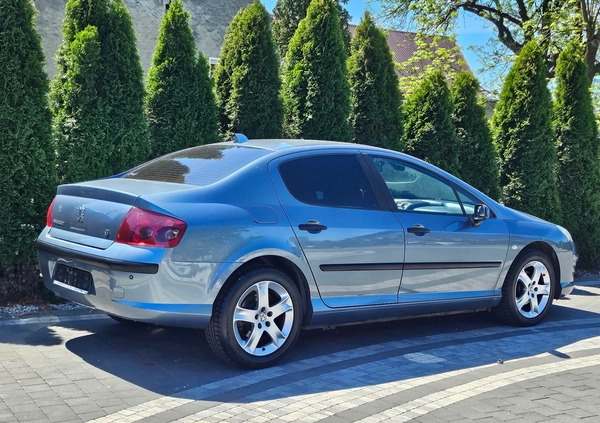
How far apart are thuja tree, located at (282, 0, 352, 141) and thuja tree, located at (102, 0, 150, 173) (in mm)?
2303

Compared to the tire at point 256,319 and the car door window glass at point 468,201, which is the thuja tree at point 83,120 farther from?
the car door window glass at point 468,201

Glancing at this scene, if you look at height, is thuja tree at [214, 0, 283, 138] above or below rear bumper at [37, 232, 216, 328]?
above

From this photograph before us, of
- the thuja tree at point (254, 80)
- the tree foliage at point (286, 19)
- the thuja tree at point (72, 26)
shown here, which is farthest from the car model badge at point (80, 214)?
the tree foliage at point (286, 19)

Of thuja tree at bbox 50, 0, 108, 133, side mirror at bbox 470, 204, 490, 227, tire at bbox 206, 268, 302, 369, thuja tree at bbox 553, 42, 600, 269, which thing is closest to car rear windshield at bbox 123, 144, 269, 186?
tire at bbox 206, 268, 302, 369

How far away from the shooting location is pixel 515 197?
1062cm

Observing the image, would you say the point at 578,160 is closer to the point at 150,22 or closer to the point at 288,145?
the point at 288,145

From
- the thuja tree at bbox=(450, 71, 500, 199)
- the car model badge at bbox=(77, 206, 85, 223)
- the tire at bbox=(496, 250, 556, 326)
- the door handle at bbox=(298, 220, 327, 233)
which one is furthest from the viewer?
the thuja tree at bbox=(450, 71, 500, 199)

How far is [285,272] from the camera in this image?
5281 millimetres

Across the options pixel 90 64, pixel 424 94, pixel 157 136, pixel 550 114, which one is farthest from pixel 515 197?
pixel 90 64

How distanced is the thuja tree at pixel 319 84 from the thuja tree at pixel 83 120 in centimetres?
273

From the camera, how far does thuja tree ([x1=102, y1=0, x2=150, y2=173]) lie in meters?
7.33

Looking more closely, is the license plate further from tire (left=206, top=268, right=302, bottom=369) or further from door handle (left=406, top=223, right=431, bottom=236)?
door handle (left=406, top=223, right=431, bottom=236)

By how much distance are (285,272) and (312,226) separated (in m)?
0.40

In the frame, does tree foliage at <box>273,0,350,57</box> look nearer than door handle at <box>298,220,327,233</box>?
No
